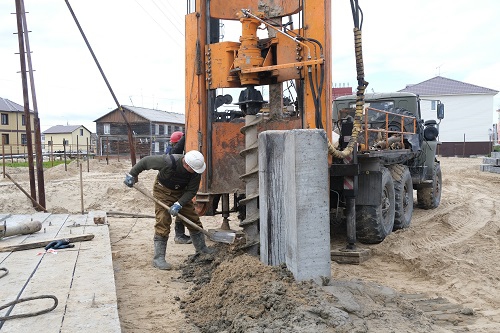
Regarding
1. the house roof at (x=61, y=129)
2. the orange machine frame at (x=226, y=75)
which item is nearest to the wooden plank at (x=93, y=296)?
the orange machine frame at (x=226, y=75)

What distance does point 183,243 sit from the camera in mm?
7715

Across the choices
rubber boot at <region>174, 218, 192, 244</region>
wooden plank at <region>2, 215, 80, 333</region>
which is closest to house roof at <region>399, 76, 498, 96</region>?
rubber boot at <region>174, 218, 192, 244</region>

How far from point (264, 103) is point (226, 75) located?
0.74 metres

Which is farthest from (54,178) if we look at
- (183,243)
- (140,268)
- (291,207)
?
(291,207)

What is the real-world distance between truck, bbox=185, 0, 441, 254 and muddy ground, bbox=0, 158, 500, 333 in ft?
2.36

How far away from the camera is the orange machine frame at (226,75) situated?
20.7 ft

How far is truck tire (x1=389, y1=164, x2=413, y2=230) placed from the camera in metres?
8.23

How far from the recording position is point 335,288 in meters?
4.15

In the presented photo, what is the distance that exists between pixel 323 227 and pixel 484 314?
5.62 feet

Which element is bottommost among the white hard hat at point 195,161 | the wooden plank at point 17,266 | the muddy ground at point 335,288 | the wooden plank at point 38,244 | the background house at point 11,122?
the muddy ground at point 335,288

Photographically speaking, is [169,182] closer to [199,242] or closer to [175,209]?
[175,209]

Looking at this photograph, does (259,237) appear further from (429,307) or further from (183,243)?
(183,243)

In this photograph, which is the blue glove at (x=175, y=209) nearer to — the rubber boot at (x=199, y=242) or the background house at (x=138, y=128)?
the rubber boot at (x=199, y=242)

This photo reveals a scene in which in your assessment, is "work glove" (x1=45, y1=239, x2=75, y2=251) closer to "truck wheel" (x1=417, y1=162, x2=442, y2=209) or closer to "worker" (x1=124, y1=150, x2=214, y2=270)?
"worker" (x1=124, y1=150, x2=214, y2=270)
